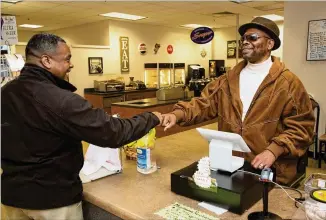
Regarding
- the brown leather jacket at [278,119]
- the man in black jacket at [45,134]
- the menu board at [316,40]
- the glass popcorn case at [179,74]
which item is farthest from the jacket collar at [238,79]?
the glass popcorn case at [179,74]

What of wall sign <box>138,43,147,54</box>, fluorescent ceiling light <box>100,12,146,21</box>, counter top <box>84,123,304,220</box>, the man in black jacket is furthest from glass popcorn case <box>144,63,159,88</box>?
the man in black jacket

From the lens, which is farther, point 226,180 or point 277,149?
point 277,149

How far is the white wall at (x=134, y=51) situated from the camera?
7473mm

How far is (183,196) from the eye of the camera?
55.7 inches

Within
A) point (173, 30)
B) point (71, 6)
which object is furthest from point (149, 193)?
point (173, 30)

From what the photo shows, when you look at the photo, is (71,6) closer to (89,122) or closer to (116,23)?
(116,23)

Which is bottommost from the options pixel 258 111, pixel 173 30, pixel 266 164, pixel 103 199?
pixel 103 199

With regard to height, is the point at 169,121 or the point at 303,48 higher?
the point at 303,48

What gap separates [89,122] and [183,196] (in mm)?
571

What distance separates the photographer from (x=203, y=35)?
23.8 ft

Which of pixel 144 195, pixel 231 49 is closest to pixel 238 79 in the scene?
pixel 144 195

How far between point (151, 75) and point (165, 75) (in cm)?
41

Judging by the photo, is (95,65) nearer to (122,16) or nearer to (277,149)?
(122,16)

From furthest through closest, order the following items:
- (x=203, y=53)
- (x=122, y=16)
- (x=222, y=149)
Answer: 1. (x=203, y=53)
2. (x=122, y=16)
3. (x=222, y=149)
